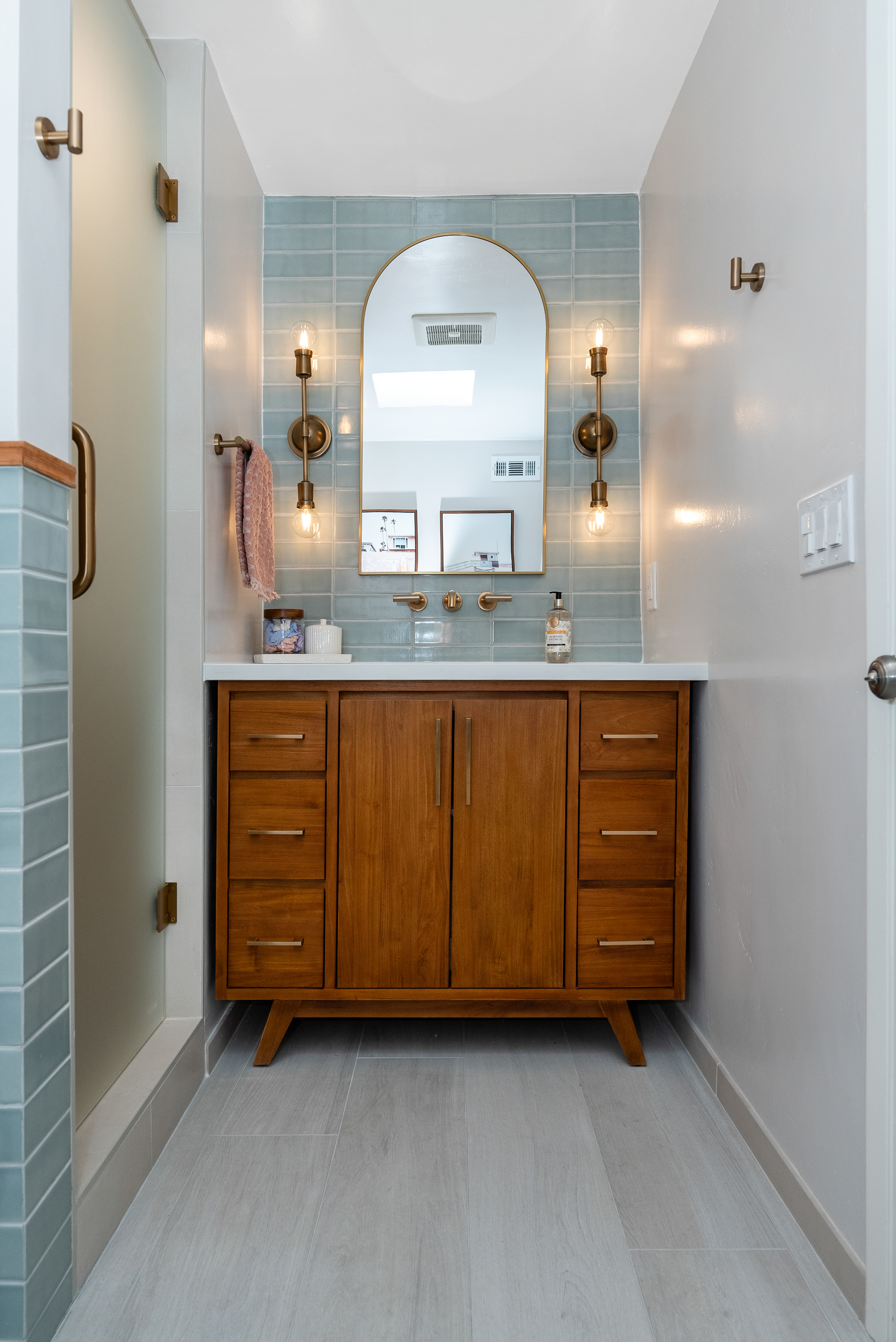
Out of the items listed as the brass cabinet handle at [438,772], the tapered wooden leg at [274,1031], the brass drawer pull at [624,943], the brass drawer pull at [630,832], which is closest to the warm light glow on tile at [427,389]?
the brass cabinet handle at [438,772]

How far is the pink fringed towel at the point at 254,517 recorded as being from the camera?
198 centimetres

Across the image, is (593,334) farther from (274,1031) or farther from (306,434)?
(274,1031)

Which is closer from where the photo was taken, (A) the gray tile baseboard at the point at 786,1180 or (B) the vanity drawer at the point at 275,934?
(A) the gray tile baseboard at the point at 786,1180

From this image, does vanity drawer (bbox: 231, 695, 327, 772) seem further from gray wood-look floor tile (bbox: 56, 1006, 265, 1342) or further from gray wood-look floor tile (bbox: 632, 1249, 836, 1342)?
gray wood-look floor tile (bbox: 632, 1249, 836, 1342)

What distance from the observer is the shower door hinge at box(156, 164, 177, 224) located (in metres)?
1.71

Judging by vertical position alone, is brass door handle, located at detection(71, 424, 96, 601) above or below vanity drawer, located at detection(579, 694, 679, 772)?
above

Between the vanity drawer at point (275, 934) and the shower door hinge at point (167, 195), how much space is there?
1.43 m

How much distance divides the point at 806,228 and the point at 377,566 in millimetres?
1428

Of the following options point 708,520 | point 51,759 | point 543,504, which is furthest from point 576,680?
point 51,759

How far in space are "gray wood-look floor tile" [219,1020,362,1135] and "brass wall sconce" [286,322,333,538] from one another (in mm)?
1348

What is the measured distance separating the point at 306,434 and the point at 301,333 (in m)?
0.30

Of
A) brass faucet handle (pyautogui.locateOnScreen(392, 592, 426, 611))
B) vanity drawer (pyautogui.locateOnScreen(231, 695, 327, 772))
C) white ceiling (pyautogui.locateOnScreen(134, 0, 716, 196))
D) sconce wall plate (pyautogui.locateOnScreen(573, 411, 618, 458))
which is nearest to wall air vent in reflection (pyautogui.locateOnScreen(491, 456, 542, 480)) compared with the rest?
sconce wall plate (pyautogui.locateOnScreen(573, 411, 618, 458))

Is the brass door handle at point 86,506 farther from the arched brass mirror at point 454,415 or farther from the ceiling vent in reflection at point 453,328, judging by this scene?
the ceiling vent in reflection at point 453,328

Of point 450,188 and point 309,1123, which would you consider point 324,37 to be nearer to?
point 450,188
